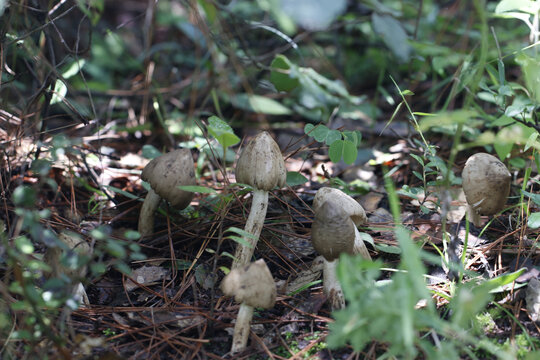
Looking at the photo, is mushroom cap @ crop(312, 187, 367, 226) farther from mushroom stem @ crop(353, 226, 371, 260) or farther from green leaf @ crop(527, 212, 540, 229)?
green leaf @ crop(527, 212, 540, 229)

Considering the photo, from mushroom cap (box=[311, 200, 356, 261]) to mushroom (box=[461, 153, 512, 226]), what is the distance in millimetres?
878

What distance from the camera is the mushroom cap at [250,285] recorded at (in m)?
1.98

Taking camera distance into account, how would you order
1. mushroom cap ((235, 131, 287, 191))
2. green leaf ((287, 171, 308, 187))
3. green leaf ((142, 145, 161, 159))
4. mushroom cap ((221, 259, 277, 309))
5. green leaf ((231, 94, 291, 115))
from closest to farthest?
1. mushroom cap ((221, 259, 277, 309))
2. mushroom cap ((235, 131, 287, 191))
3. green leaf ((287, 171, 308, 187))
4. green leaf ((142, 145, 161, 159))
5. green leaf ((231, 94, 291, 115))

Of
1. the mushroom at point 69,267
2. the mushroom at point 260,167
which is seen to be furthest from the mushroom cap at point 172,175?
the mushroom at point 69,267

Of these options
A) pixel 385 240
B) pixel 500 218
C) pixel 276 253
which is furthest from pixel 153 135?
pixel 500 218

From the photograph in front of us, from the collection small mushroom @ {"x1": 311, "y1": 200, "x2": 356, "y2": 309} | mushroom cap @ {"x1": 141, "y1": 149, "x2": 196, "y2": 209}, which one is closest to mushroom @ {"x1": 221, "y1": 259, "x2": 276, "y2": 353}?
small mushroom @ {"x1": 311, "y1": 200, "x2": 356, "y2": 309}

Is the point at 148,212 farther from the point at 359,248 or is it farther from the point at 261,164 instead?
the point at 359,248

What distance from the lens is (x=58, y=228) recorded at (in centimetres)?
287

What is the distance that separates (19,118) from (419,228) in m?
2.72

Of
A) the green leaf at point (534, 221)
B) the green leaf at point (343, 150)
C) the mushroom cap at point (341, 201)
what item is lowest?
the green leaf at point (534, 221)

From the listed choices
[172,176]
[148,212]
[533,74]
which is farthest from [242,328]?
[533,74]

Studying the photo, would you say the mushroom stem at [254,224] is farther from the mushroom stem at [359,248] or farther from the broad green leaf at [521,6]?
the broad green leaf at [521,6]

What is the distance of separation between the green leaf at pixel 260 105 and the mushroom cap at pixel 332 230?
2792 mm

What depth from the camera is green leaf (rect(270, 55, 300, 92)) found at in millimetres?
3602
